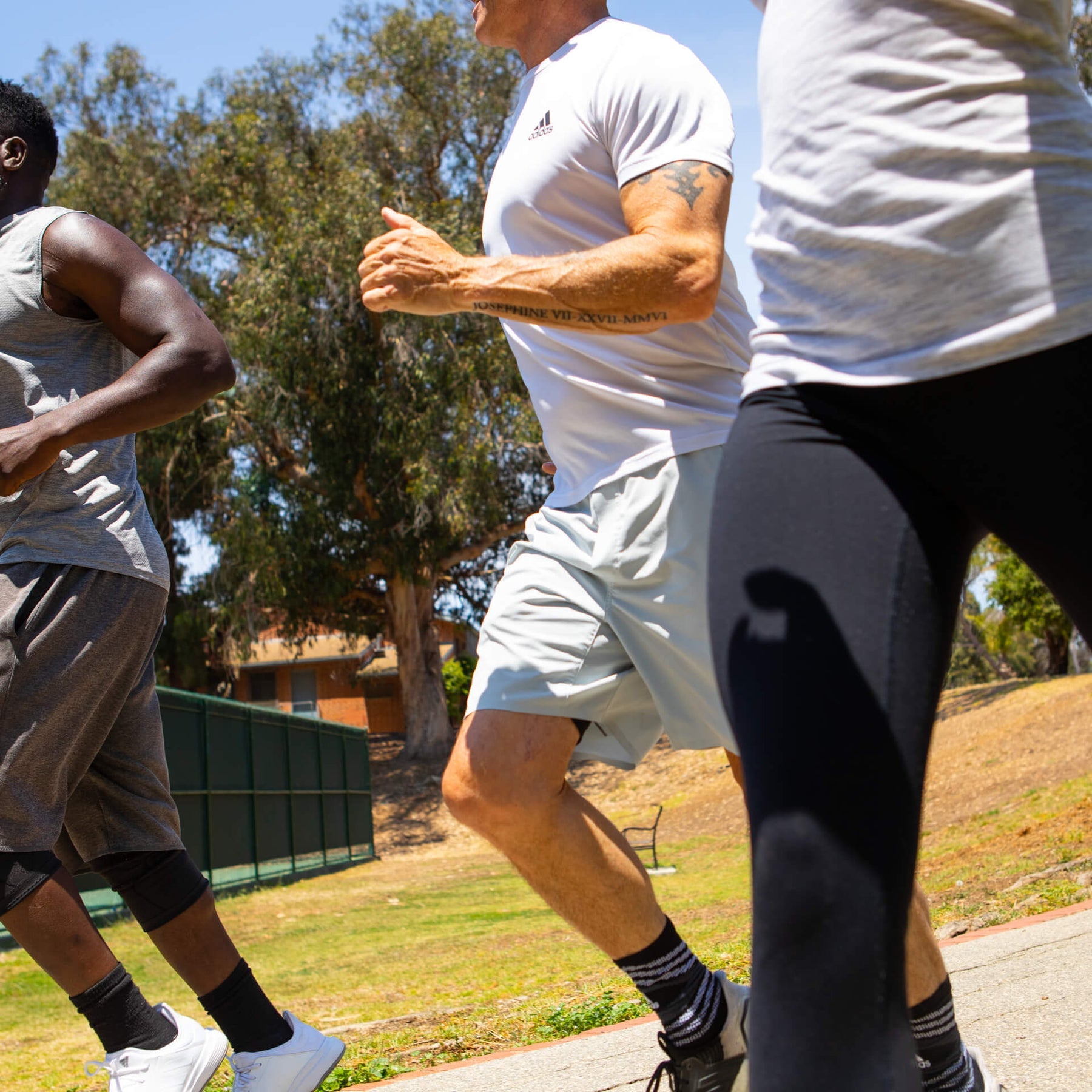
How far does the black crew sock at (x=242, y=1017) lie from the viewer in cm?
263

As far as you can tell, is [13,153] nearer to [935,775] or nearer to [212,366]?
[212,366]

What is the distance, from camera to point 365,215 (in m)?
22.1

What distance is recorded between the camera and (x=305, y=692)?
152 feet

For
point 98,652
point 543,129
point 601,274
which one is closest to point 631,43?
point 543,129

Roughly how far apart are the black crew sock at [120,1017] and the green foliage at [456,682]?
33.7 metres

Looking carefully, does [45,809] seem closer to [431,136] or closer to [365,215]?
[365,215]

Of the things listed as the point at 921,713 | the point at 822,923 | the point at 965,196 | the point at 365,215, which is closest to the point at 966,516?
the point at 921,713

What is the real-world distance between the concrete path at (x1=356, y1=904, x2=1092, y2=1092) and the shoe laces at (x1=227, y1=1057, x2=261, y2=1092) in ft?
1.70

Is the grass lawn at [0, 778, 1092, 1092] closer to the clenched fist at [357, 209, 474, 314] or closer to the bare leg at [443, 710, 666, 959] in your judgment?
the bare leg at [443, 710, 666, 959]

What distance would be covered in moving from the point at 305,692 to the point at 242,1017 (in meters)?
44.8

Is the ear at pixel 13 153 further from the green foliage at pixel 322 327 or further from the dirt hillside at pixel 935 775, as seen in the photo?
the green foliage at pixel 322 327

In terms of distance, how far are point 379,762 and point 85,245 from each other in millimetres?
29083

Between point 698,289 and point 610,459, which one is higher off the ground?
point 698,289

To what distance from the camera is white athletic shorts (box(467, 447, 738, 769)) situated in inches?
89.6
